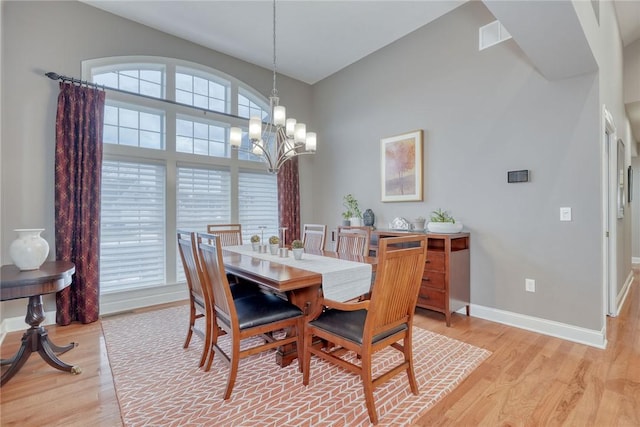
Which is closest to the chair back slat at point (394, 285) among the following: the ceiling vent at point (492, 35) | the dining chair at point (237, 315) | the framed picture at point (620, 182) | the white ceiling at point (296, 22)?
the dining chair at point (237, 315)

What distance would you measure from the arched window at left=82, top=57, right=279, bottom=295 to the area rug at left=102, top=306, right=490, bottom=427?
1.33m

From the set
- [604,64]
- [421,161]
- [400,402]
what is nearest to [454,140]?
[421,161]

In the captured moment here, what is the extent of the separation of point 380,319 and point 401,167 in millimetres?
2783

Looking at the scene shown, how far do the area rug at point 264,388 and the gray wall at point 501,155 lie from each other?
1083 mm

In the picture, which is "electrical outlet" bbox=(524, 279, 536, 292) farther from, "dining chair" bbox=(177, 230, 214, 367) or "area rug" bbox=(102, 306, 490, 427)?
"dining chair" bbox=(177, 230, 214, 367)

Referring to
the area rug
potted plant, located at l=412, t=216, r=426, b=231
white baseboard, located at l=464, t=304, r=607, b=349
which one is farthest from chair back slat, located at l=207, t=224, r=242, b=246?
white baseboard, located at l=464, t=304, r=607, b=349

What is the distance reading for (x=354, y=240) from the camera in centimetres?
311

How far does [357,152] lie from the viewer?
15.6ft

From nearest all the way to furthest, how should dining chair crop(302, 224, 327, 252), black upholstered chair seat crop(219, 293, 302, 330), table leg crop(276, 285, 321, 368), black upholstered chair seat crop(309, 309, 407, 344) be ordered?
black upholstered chair seat crop(309, 309, 407, 344)
black upholstered chair seat crop(219, 293, 302, 330)
table leg crop(276, 285, 321, 368)
dining chair crop(302, 224, 327, 252)

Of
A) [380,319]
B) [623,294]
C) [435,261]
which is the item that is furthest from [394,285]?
[623,294]

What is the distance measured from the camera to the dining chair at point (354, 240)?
9.70 feet

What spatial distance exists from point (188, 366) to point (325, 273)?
1.33 m

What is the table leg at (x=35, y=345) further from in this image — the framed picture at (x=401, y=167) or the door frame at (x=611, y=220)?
the door frame at (x=611, y=220)

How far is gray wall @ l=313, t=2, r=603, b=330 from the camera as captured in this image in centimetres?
269
